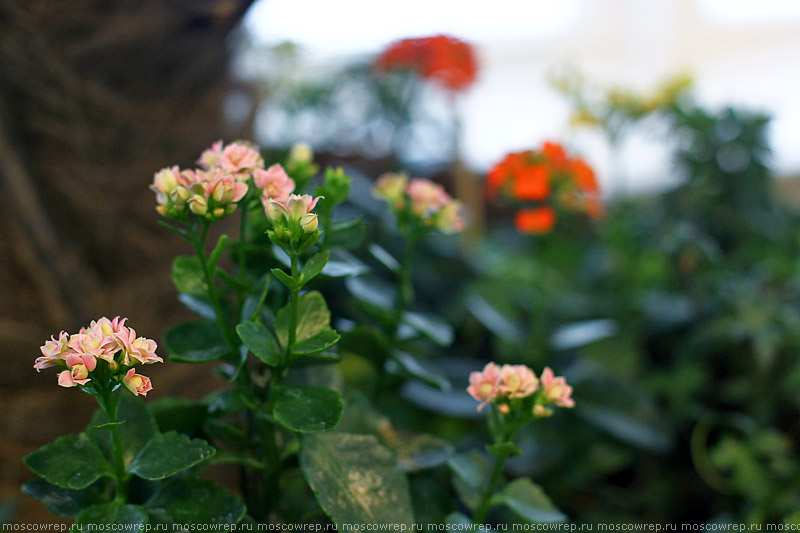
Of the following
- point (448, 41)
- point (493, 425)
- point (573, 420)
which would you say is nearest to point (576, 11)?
point (448, 41)

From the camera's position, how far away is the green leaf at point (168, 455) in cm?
40

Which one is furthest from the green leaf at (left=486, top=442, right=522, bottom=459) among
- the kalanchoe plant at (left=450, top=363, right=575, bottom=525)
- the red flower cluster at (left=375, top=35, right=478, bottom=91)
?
the red flower cluster at (left=375, top=35, right=478, bottom=91)

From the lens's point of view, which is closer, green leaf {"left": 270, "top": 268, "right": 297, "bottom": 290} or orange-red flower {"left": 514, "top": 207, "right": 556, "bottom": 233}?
green leaf {"left": 270, "top": 268, "right": 297, "bottom": 290}

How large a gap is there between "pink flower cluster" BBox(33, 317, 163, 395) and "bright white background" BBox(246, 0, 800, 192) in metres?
1.69

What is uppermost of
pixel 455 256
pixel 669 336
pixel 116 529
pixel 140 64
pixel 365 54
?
pixel 140 64

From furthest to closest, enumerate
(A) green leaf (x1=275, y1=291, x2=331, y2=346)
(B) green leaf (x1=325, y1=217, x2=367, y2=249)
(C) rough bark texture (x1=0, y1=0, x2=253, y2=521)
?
(C) rough bark texture (x1=0, y1=0, x2=253, y2=521), (B) green leaf (x1=325, y1=217, x2=367, y2=249), (A) green leaf (x1=275, y1=291, x2=331, y2=346)

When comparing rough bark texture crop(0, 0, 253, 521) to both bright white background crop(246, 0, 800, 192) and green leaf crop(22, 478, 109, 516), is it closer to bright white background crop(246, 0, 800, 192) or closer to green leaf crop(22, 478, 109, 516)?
green leaf crop(22, 478, 109, 516)

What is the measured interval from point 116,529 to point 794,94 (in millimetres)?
2334

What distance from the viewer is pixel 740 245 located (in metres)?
1.40

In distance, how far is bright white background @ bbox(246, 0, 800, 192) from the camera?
2041mm

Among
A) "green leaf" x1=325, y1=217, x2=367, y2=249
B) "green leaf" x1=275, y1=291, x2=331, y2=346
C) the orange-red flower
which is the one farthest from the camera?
the orange-red flower

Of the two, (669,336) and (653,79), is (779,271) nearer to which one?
(669,336)

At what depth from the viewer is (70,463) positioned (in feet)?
1.41

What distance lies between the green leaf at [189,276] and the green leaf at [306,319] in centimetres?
9
